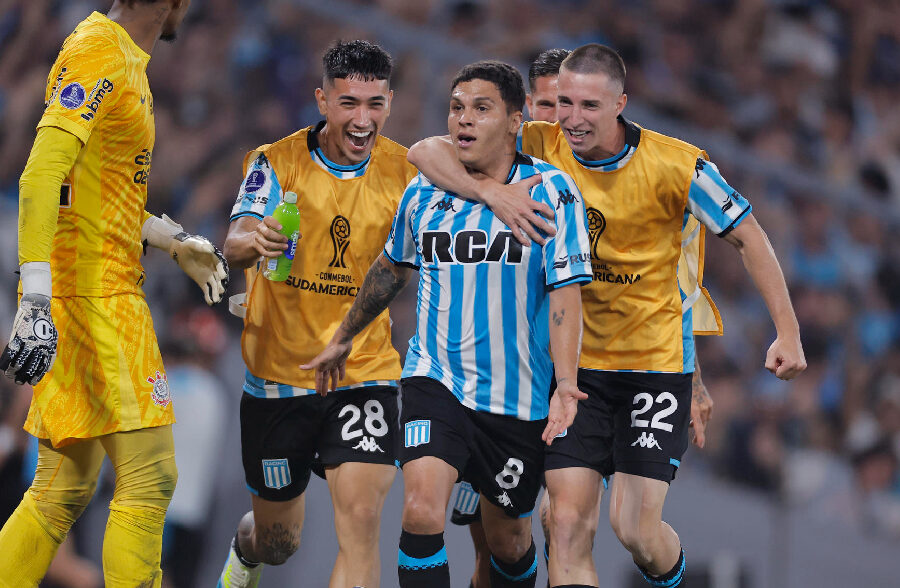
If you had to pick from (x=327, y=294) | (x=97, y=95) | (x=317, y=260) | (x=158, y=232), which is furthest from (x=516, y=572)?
(x=97, y=95)

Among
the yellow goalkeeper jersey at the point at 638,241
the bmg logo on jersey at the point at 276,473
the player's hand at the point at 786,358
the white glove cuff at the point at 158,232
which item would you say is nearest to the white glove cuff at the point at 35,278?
the white glove cuff at the point at 158,232

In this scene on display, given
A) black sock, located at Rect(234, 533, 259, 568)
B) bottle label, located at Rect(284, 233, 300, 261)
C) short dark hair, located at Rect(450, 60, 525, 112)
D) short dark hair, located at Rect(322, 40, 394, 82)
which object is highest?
short dark hair, located at Rect(322, 40, 394, 82)

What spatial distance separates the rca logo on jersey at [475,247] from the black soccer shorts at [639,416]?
2.58ft

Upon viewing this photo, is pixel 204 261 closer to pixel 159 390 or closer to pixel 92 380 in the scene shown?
pixel 159 390

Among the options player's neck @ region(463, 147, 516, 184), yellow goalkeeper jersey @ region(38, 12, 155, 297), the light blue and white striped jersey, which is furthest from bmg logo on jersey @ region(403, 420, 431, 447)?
yellow goalkeeper jersey @ region(38, 12, 155, 297)

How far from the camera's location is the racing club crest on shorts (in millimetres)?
4312

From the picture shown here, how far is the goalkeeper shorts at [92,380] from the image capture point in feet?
13.8

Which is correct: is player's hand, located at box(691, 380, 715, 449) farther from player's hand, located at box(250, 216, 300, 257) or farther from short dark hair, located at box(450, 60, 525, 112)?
player's hand, located at box(250, 216, 300, 257)

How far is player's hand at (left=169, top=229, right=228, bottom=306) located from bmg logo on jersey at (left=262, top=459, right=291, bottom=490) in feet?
3.25

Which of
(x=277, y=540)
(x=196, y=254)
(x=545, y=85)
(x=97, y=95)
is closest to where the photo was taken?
(x=97, y=95)

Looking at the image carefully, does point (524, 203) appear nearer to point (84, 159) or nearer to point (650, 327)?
point (650, 327)

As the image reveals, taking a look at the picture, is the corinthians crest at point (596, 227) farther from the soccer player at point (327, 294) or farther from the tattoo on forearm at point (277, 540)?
the tattoo on forearm at point (277, 540)

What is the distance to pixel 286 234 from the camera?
15.9 ft

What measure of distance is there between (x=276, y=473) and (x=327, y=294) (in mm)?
881
